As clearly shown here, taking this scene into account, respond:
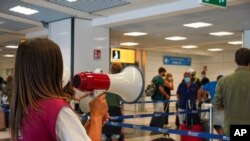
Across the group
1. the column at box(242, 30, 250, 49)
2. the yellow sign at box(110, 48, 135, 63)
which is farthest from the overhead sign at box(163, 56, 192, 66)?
the column at box(242, 30, 250, 49)

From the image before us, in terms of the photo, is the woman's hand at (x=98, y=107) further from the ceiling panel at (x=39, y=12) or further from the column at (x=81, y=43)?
the column at (x=81, y=43)

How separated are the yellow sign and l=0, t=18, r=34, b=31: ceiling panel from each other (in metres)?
5.05

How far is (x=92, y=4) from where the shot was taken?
7184 mm

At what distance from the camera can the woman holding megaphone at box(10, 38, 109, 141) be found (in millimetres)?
1184

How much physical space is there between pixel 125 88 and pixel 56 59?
54 cm

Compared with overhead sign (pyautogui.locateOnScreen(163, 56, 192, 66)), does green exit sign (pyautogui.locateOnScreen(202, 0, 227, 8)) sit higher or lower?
higher

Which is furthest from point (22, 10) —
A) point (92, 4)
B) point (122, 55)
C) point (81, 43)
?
point (122, 55)

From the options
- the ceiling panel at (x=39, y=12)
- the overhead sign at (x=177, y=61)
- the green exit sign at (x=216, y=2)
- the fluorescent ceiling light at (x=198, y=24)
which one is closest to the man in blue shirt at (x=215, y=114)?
the green exit sign at (x=216, y=2)

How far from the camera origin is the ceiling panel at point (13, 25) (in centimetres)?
926

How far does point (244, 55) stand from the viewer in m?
3.22

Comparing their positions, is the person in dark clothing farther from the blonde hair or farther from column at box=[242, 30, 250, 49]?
column at box=[242, 30, 250, 49]

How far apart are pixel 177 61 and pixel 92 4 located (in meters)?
12.4

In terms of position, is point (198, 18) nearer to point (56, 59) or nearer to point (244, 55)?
point (244, 55)

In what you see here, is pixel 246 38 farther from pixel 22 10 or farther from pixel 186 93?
pixel 22 10
